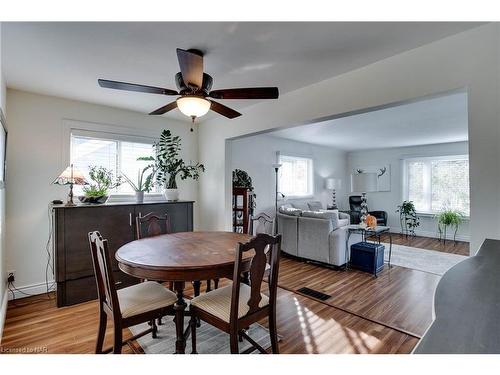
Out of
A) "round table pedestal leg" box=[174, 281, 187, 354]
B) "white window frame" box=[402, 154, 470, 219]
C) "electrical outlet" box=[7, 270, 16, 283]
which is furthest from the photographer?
"white window frame" box=[402, 154, 470, 219]

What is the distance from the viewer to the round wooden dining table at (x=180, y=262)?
5.27ft

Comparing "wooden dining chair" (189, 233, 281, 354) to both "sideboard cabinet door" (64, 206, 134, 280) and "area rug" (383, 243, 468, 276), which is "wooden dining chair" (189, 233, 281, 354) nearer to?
"sideboard cabinet door" (64, 206, 134, 280)

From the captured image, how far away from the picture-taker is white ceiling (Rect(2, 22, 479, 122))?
67.0 inches

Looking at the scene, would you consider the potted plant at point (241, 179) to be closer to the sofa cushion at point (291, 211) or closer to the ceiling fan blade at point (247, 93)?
the sofa cushion at point (291, 211)

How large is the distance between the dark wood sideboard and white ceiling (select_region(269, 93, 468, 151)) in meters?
3.30

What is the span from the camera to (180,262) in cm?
169

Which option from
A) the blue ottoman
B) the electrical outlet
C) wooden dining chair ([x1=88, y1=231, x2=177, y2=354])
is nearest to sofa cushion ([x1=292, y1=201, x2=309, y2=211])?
the blue ottoman

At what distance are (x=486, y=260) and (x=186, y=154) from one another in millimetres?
3866

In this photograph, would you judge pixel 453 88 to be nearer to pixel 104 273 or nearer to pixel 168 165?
pixel 104 273

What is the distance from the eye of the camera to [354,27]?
1690mm

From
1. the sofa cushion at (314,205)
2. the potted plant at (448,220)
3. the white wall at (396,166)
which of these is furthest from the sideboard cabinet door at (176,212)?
the white wall at (396,166)
